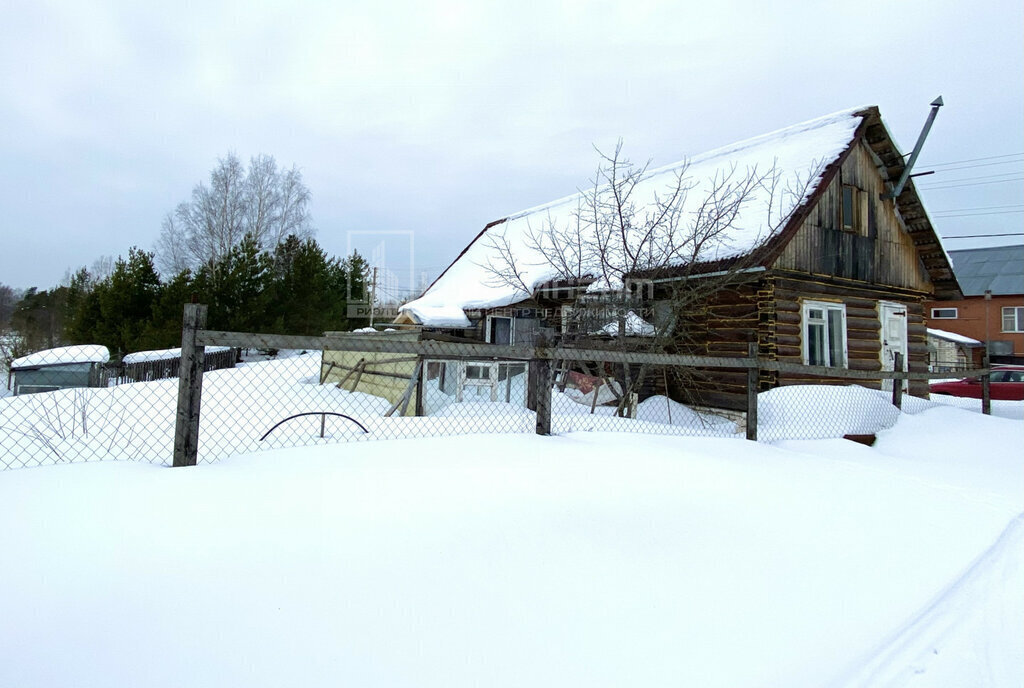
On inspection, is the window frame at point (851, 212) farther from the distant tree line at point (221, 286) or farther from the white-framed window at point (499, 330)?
the distant tree line at point (221, 286)

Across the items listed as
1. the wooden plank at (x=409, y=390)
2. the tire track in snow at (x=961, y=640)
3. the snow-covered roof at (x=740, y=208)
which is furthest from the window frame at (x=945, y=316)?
the tire track in snow at (x=961, y=640)

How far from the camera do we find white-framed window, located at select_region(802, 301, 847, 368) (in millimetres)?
12008

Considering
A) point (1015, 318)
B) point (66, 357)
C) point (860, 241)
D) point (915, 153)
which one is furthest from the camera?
point (1015, 318)

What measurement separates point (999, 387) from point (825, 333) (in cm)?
908

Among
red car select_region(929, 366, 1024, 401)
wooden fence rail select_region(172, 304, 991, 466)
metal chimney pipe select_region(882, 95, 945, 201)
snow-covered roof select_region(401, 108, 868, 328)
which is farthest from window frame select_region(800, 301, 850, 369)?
red car select_region(929, 366, 1024, 401)

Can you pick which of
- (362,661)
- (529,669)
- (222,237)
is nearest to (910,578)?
(529,669)

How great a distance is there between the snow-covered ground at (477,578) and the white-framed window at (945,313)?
3521cm

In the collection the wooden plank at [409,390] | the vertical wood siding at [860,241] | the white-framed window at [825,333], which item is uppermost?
the vertical wood siding at [860,241]

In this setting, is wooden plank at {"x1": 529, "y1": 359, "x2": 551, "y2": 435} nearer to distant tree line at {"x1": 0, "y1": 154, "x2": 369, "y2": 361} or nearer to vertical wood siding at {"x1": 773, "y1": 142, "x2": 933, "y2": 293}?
vertical wood siding at {"x1": 773, "y1": 142, "x2": 933, "y2": 293}

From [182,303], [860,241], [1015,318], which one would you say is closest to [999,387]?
[860,241]

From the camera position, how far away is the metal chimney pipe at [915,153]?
1167 centimetres

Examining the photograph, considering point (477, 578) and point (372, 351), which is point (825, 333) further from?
point (477, 578)

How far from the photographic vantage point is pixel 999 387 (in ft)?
56.0

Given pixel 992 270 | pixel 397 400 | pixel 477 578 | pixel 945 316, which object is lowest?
pixel 477 578
